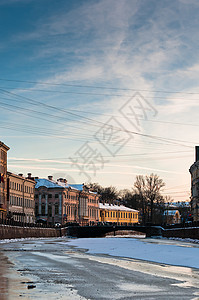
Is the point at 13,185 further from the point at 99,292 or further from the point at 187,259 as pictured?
the point at 99,292

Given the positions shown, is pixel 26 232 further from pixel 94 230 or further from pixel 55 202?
pixel 55 202

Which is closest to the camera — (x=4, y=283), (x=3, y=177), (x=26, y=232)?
(x=4, y=283)

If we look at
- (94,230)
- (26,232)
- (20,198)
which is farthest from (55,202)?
(26,232)

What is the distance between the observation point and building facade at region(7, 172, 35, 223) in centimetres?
11084

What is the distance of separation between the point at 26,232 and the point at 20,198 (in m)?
42.7

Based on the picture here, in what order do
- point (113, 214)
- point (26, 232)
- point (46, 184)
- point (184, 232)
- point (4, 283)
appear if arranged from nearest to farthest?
1. point (4, 283)
2. point (26, 232)
3. point (184, 232)
4. point (46, 184)
5. point (113, 214)

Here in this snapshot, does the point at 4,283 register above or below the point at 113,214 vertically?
below

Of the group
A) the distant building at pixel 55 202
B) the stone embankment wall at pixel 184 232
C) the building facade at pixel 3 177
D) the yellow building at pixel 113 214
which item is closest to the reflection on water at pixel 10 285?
the stone embankment wall at pixel 184 232

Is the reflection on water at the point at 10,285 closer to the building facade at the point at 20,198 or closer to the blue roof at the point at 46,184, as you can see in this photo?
the building facade at the point at 20,198

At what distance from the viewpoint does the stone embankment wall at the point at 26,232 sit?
212ft

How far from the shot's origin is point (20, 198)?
11956 centimetres

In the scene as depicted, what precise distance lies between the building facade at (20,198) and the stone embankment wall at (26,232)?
1100 centimetres

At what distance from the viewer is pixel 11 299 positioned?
12.6 metres

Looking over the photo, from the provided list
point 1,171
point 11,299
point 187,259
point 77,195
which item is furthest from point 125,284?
point 77,195
